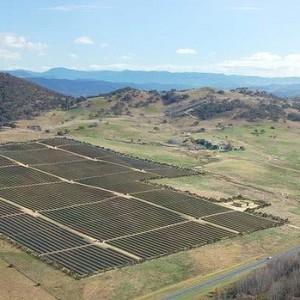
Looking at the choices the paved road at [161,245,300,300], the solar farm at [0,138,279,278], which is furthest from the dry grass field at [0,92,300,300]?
the solar farm at [0,138,279,278]

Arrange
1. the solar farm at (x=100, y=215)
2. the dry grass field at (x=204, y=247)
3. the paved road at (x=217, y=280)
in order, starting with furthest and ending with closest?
the solar farm at (x=100, y=215) → the dry grass field at (x=204, y=247) → the paved road at (x=217, y=280)

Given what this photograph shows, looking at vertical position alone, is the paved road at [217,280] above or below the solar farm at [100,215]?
below

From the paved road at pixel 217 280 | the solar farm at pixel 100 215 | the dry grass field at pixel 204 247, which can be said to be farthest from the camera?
the solar farm at pixel 100 215

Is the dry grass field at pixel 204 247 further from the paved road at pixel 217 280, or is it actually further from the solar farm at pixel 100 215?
the solar farm at pixel 100 215

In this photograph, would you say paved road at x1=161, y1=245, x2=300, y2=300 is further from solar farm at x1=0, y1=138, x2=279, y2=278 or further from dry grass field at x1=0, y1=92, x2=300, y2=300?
solar farm at x1=0, y1=138, x2=279, y2=278

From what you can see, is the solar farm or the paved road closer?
the paved road

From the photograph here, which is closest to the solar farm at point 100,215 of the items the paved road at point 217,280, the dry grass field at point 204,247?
the dry grass field at point 204,247

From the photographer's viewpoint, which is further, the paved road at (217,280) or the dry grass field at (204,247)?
the dry grass field at (204,247)

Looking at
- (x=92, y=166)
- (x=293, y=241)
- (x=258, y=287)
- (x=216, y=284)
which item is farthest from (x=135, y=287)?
(x=92, y=166)
